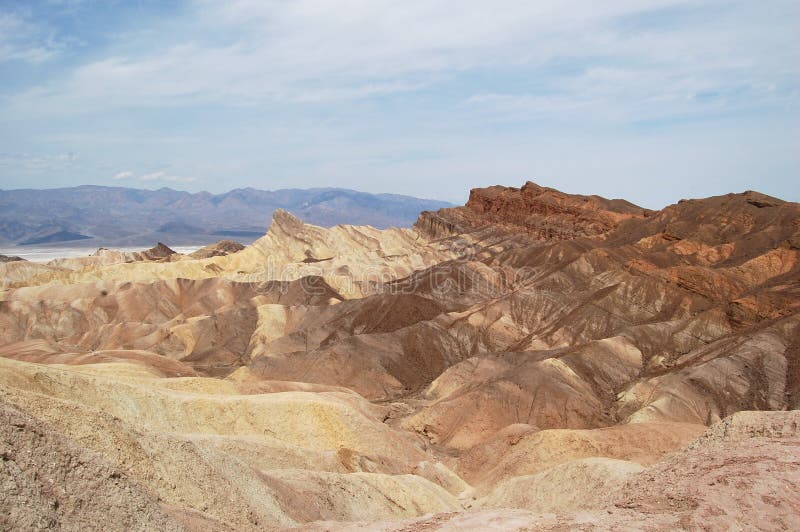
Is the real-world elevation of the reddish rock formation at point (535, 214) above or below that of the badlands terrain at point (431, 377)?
above

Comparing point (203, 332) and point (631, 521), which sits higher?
point (631, 521)

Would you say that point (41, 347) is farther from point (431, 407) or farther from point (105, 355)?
point (431, 407)

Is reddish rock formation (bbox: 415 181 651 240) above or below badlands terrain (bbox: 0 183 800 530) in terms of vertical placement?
above

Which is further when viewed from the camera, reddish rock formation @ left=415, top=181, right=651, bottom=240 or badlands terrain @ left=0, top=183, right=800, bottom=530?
reddish rock formation @ left=415, top=181, right=651, bottom=240

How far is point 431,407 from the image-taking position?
1802 inches

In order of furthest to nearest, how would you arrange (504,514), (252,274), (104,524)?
(252,274) < (504,514) < (104,524)

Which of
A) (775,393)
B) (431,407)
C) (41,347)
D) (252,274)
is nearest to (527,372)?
(431,407)

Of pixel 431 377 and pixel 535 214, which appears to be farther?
pixel 535 214

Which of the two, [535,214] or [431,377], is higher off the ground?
[535,214]

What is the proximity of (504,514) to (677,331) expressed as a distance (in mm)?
44622

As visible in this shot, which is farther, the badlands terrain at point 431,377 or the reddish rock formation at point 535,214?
the reddish rock formation at point 535,214

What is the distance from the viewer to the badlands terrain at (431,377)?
1714cm

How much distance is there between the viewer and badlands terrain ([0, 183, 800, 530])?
675 inches

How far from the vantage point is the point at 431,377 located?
58219 millimetres
